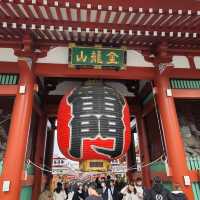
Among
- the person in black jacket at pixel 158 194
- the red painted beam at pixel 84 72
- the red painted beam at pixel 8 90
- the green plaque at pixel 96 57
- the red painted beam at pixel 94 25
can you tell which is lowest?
the person in black jacket at pixel 158 194

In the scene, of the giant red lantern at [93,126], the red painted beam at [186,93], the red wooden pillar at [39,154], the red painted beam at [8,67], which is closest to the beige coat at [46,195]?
the red wooden pillar at [39,154]

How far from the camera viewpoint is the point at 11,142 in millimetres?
4355

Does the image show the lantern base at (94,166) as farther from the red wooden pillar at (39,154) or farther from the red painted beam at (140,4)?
the red painted beam at (140,4)

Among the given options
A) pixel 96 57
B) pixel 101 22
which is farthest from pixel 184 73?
pixel 101 22

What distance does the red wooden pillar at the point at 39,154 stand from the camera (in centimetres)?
634

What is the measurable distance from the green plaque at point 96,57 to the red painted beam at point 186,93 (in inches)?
55.8

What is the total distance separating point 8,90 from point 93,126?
2.08 metres

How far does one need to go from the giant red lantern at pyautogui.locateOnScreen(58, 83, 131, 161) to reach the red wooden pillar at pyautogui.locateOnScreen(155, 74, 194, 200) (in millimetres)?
973

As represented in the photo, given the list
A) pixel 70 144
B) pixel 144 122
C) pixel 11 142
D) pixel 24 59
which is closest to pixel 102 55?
pixel 24 59

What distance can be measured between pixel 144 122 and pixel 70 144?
3.91 metres

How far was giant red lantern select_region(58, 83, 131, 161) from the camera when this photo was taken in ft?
13.7

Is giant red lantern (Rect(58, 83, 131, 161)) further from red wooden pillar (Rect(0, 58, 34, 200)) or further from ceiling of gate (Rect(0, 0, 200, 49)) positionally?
ceiling of gate (Rect(0, 0, 200, 49))

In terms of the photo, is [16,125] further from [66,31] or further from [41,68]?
[66,31]

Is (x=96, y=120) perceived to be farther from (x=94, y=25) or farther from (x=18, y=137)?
(x=94, y=25)
